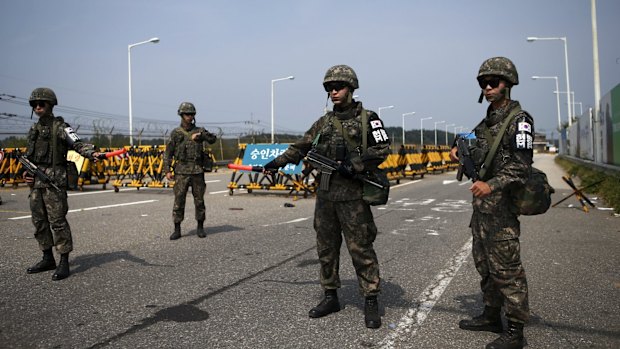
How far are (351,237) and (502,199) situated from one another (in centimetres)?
117

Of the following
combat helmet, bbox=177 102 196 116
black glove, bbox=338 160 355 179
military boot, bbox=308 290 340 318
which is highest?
combat helmet, bbox=177 102 196 116

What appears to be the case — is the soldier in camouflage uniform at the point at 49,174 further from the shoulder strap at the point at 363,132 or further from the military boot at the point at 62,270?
the shoulder strap at the point at 363,132

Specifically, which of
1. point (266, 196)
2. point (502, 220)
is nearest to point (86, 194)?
point (266, 196)

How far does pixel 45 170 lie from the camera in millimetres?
5469

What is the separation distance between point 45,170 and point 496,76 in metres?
4.68

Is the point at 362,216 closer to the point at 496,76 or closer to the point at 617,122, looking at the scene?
the point at 496,76

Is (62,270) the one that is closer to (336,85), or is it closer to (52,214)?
(52,214)

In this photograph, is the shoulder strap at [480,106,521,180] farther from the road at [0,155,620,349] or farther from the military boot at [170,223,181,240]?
the military boot at [170,223,181,240]

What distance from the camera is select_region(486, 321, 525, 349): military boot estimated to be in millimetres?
3338

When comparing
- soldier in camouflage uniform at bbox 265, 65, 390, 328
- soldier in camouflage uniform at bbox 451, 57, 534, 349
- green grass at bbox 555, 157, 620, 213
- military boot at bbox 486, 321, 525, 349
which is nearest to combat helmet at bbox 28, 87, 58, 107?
soldier in camouflage uniform at bbox 265, 65, 390, 328

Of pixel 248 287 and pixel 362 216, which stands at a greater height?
pixel 362 216

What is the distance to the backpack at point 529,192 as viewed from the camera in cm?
338

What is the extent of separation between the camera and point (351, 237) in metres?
3.96

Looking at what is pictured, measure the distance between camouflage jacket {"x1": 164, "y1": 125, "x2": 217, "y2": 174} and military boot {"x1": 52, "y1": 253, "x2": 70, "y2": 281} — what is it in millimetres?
2795
